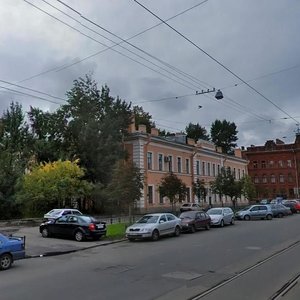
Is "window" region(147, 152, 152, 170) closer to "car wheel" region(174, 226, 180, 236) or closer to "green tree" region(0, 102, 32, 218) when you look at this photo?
A: "green tree" region(0, 102, 32, 218)

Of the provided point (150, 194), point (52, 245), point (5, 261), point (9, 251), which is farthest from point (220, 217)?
point (5, 261)

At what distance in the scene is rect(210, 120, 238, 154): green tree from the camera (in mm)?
111438

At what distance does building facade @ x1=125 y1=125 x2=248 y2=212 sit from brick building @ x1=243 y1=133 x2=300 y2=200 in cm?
3803

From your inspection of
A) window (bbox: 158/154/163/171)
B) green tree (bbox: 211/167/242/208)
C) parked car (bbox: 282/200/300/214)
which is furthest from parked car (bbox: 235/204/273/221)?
window (bbox: 158/154/163/171)

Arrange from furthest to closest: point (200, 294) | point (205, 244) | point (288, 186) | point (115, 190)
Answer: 1. point (288, 186)
2. point (115, 190)
3. point (205, 244)
4. point (200, 294)

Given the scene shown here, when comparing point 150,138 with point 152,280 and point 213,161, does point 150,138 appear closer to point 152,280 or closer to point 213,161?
point 213,161

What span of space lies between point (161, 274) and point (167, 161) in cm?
4696

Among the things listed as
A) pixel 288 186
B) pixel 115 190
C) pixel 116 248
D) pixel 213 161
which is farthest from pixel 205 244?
pixel 288 186

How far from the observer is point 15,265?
16.7 meters

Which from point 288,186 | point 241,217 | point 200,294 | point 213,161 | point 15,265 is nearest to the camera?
point 200,294

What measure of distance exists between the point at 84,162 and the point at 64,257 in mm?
32121

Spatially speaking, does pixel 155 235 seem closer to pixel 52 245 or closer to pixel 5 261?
pixel 52 245

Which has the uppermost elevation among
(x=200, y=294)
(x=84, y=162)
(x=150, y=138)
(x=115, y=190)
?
(x=150, y=138)

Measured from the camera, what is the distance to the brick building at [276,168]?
111 meters
